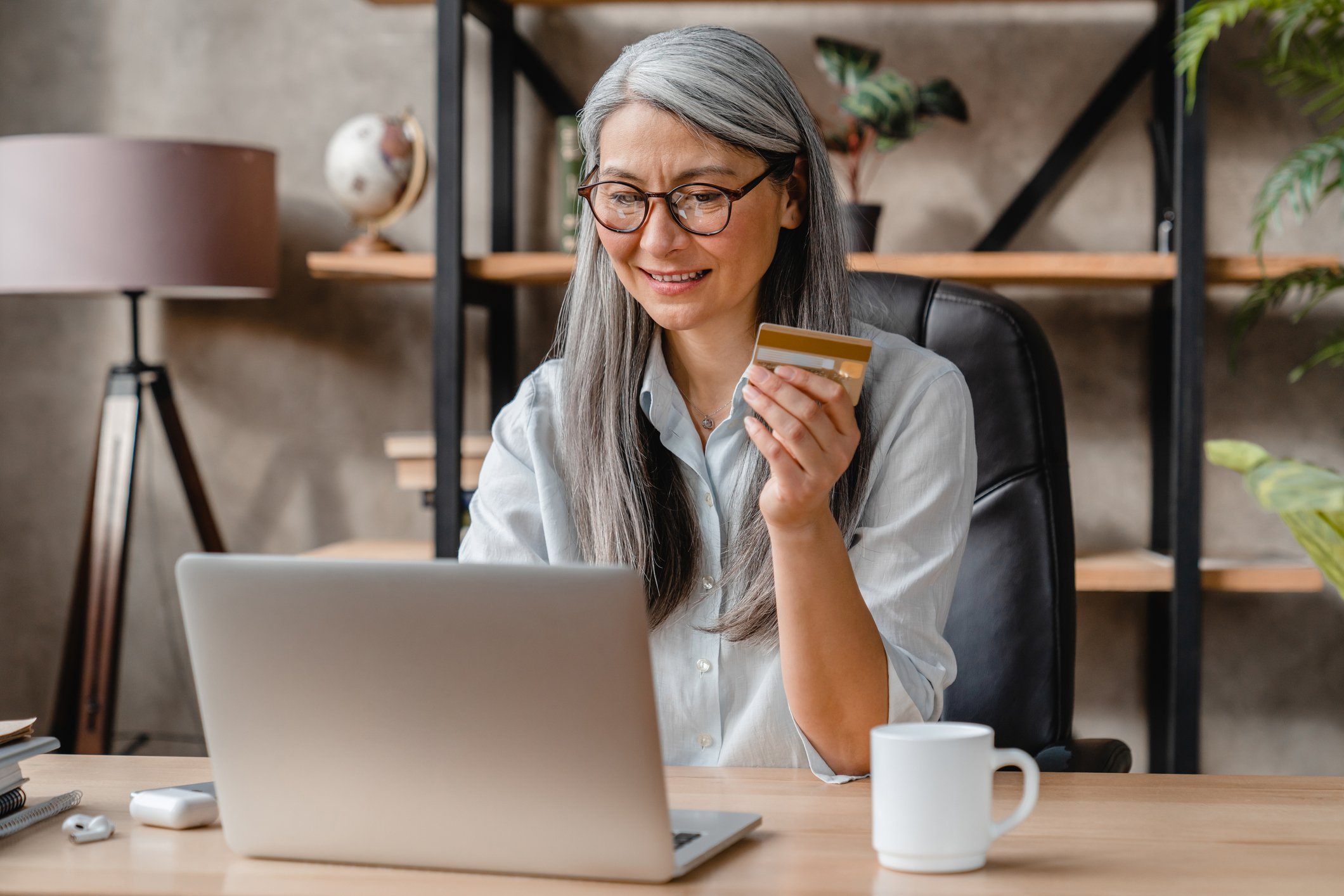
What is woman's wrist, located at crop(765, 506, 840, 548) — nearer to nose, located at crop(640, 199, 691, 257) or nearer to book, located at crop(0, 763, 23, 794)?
nose, located at crop(640, 199, 691, 257)

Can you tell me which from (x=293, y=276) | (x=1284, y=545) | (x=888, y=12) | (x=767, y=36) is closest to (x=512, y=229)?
(x=293, y=276)

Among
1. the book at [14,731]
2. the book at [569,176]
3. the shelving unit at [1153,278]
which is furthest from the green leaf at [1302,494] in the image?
the book at [569,176]

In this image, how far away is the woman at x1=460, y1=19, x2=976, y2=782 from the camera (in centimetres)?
99

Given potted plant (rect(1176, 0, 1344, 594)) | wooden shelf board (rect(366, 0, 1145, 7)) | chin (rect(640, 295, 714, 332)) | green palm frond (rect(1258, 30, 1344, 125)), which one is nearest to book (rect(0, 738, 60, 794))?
chin (rect(640, 295, 714, 332))

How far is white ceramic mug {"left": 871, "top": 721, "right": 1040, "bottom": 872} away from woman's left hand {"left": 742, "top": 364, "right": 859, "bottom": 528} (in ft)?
0.99

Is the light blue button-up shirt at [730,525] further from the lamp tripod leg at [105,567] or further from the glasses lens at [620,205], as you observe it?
Answer: the lamp tripod leg at [105,567]

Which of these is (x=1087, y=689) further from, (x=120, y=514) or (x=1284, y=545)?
(x=120, y=514)

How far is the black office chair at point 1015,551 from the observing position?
47.4 inches

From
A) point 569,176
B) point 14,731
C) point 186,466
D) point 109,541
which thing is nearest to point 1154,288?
point 569,176

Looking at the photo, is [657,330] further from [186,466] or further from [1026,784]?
[186,466]

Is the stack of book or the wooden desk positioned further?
the stack of book

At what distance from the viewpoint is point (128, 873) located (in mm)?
677

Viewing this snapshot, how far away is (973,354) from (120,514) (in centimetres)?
149

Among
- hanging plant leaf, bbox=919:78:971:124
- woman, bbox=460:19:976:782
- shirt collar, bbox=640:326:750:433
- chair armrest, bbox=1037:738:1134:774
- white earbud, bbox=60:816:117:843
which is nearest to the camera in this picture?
white earbud, bbox=60:816:117:843
